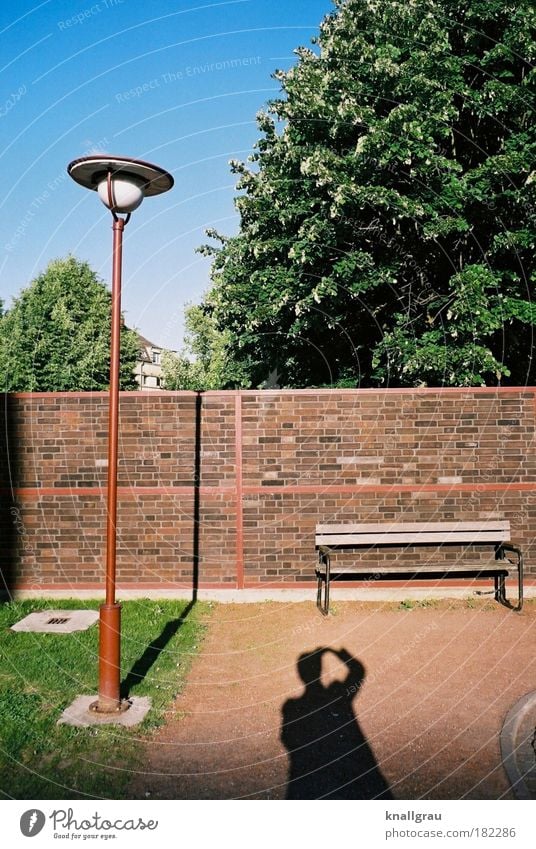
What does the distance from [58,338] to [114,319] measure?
99.9 feet

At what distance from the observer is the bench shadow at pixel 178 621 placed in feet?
19.2

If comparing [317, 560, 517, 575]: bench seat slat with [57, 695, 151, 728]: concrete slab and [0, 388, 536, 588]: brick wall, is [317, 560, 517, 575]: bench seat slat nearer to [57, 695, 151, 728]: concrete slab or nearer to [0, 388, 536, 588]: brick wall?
[0, 388, 536, 588]: brick wall

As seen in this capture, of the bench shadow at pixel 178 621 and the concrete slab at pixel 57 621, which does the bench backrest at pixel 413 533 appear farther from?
the concrete slab at pixel 57 621

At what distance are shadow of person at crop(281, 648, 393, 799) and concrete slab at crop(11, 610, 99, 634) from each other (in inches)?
112

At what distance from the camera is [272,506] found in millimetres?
8625

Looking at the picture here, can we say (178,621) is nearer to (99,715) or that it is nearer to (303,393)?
(99,715)

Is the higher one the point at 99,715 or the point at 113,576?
Result: the point at 113,576

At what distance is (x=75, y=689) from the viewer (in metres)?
5.57

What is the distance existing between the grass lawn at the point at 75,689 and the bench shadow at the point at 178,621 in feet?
0.04

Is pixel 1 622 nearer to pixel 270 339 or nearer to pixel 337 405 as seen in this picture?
pixel 337 405

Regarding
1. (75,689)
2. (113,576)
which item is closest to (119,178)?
(113,576)

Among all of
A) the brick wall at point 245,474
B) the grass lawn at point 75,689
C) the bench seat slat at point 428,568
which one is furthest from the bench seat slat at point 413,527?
the grass lawn at point 75,689

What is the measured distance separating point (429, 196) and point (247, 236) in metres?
5.24

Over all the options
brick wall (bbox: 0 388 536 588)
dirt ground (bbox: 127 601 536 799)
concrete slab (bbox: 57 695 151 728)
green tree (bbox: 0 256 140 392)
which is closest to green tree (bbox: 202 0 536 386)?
brick wall (bbox: 0 388 536 588)
